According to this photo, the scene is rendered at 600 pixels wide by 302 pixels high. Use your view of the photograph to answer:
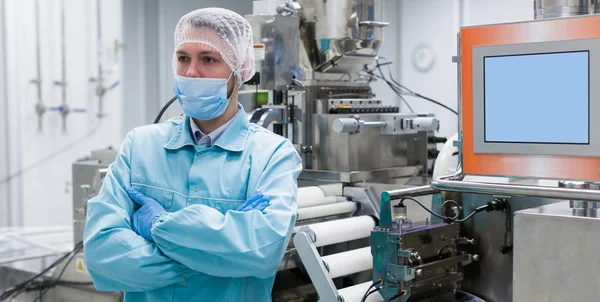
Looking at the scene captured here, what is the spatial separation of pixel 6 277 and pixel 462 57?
214 cm

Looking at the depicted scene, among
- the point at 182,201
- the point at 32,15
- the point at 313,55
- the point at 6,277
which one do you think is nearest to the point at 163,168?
the point at 182,201

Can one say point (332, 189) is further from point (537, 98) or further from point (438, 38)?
point (438, 38)

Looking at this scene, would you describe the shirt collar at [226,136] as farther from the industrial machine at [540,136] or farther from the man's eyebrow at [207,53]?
the industrial machine at [540,136]

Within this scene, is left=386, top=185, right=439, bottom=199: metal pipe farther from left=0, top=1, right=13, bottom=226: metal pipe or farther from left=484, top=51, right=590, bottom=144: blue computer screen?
left=0, top=1, right=13, bottom=226: metal pipe

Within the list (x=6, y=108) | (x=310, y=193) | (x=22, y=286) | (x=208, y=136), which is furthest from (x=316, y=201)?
(x=6, y=108)

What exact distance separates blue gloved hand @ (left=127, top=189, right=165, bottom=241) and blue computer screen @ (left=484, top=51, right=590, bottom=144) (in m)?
0.68

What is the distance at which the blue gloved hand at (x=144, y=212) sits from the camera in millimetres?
1314

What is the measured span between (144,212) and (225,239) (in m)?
0.19

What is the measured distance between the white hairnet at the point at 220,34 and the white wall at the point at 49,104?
2695 millimetres

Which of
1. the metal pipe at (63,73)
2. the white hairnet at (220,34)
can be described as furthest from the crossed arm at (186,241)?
the metal pipe at (63,73)

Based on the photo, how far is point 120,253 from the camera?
129cm

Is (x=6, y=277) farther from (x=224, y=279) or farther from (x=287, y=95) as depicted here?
(x=224, y=279)

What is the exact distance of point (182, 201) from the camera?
4.47ft

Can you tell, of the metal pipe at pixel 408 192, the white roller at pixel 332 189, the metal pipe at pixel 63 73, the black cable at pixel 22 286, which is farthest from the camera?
the metal pipe at pixel 63 73
